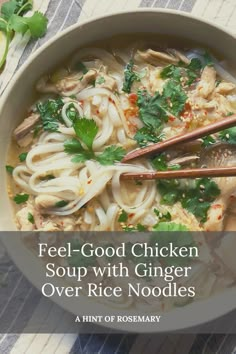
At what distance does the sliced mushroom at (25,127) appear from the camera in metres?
2.67

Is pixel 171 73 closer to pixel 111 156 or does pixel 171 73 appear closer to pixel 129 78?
pixel 129 78

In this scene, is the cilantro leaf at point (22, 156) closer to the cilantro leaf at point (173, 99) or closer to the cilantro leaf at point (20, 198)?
the cilantro leaf at point (20, 198)

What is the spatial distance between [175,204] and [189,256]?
21cm

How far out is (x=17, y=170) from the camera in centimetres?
268

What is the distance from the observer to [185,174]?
2.55m

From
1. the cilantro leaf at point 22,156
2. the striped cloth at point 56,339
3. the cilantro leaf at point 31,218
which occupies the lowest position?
the striped cloth at point 56,339

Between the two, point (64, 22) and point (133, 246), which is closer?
point (133, 246)

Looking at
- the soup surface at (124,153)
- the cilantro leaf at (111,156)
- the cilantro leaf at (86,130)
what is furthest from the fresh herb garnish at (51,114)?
the cilantro leaf at (111,156)

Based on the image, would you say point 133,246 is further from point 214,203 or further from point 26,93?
point 26,93

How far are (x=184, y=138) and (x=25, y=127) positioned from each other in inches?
25.5

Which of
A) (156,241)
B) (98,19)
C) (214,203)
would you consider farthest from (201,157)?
(98,19)

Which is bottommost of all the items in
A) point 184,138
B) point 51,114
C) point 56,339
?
point 56,339

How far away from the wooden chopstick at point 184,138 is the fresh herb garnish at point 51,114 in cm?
33

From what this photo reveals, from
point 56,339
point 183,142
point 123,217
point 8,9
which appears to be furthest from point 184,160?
point 8,9
